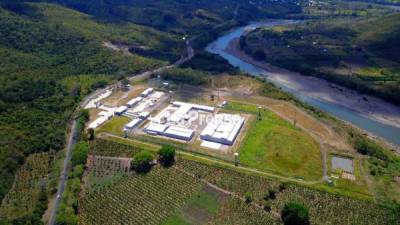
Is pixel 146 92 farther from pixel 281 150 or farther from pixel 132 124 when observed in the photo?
pixel 281 150

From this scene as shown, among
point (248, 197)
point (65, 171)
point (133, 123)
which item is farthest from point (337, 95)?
point (65, 171)

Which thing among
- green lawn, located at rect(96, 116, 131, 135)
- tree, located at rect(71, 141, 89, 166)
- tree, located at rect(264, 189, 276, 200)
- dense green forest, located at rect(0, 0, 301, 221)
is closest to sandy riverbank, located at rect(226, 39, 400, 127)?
dense green forest, located at rect(0, 0, 301, 221)

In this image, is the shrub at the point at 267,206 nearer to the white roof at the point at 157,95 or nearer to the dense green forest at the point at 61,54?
the dense green forest at the point at 61,54

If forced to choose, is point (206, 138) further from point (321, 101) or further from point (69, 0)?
point (69, 0)

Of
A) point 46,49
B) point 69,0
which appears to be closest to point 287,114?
point 46,49

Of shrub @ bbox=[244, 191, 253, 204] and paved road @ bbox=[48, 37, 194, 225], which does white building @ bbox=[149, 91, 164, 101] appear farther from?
shrub @ bbox=[244, 191, 253, 204]

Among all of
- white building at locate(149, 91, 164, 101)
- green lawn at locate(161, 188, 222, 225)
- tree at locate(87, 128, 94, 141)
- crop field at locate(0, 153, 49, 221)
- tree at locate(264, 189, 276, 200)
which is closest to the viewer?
green lawn at locate(161, 188, 222, 225)
